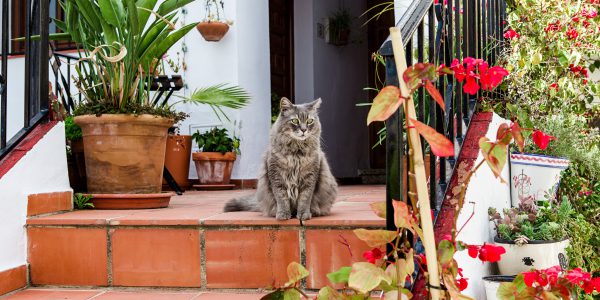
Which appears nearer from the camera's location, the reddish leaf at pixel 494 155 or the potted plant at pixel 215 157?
the reddish leaf at pixel 494 155

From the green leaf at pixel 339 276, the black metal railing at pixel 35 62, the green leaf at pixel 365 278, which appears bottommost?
the green leaf at pixel 339 276

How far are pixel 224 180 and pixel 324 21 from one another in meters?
2.44

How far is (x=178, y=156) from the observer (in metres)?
4.79

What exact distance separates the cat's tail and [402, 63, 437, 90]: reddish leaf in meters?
1.59

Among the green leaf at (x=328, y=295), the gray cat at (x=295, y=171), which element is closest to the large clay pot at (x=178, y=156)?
the gray cat at (x=295, y=171)

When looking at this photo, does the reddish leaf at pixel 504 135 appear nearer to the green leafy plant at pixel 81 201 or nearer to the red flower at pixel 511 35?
the green leafy plant at pixel 81 201

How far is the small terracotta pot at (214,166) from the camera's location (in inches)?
191

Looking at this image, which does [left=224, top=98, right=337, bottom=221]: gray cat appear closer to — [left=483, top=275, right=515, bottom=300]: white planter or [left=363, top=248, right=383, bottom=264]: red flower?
[left=483, top=275, right=515, bottom=300]: white planter

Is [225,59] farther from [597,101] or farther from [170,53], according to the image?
[597,101]

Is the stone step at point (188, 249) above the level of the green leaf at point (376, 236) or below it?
below

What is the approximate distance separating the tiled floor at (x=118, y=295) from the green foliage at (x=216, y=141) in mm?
2638

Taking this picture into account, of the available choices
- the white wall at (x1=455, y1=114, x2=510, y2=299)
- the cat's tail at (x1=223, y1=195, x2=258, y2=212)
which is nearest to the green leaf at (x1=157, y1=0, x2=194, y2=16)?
the cat's tail at (x1=223, y1=195, x2=258, y2=212)

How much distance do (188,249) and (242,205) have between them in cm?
42

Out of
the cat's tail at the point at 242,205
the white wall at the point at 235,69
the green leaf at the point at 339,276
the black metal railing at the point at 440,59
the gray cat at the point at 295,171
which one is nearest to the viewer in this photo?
the green leaf at the point at 339,276
